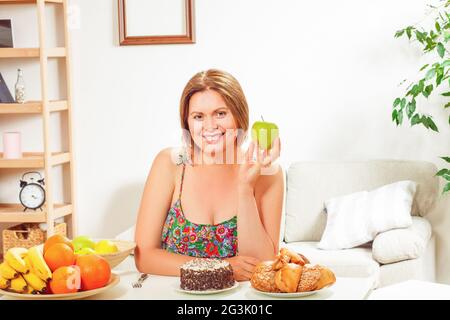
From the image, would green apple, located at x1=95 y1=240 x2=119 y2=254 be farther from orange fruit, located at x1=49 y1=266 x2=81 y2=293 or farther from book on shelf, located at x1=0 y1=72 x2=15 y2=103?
book on shelf, located at x1=0 y1=72 x2=15 y2=103

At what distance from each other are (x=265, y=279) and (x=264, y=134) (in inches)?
16.3

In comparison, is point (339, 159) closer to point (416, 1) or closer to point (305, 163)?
point (305, 163)

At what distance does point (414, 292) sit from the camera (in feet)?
6.76

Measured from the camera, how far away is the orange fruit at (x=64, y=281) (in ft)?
6.06

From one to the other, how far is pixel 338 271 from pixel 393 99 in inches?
43.9

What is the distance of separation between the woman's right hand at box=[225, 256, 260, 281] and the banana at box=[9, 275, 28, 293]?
54 cm

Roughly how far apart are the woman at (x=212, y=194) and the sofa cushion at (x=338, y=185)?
6.06 ft

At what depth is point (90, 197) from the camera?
482 centimetres

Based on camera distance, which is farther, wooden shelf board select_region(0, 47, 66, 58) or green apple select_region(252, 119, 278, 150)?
wooden shelf board select_region(0, 47, 66, 58)

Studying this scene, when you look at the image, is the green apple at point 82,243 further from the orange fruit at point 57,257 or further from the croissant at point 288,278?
the croissant at point 288,278

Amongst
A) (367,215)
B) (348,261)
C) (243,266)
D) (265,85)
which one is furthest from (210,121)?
(265,85)

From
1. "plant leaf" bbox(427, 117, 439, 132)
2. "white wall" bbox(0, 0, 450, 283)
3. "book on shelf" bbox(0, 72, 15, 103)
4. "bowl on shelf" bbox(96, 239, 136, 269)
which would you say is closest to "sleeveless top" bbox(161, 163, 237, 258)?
"bowl on shelf" bbox(96, 239, 136, 269)

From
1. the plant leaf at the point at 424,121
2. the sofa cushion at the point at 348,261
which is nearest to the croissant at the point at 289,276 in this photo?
the sofa cushion at the point at 348,261

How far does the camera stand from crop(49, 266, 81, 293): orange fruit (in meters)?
1.85
